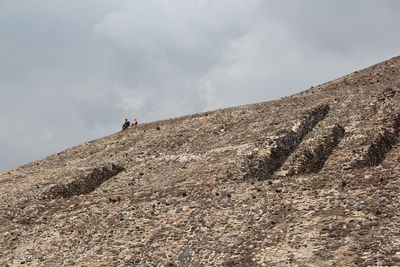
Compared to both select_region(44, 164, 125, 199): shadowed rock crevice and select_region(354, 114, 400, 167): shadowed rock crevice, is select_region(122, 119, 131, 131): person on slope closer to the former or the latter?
select_region(44, 164, 125, 199): shadowed rock crevice

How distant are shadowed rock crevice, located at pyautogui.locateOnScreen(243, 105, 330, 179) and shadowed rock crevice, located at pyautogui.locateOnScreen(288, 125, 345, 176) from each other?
1.75m

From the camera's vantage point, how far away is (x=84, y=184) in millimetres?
48406

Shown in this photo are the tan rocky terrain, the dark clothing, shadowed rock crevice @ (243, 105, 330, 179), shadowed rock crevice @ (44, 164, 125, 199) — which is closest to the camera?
the tan rocky terrain

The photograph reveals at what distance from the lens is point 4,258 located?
32.0 meters

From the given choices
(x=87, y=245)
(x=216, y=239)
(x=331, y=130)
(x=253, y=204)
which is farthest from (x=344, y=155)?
(x=87, y=245)

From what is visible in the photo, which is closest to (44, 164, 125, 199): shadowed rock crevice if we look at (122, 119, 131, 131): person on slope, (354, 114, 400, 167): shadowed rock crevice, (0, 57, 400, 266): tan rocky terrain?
(0, 57, 400, 266): tan rocky terrain

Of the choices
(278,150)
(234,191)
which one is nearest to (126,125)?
(278,150)

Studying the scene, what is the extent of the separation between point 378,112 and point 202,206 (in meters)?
24.0

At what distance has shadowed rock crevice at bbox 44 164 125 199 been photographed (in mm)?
46781

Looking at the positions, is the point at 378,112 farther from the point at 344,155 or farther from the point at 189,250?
the point at 189,250

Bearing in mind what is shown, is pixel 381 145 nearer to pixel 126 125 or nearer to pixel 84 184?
pixel 84 184

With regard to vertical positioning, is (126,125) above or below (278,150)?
above

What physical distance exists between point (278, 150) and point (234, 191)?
13.9 m

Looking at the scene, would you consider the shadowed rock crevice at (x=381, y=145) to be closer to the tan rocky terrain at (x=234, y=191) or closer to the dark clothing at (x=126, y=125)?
the tan rocky terrain at (x=234, y=191)
